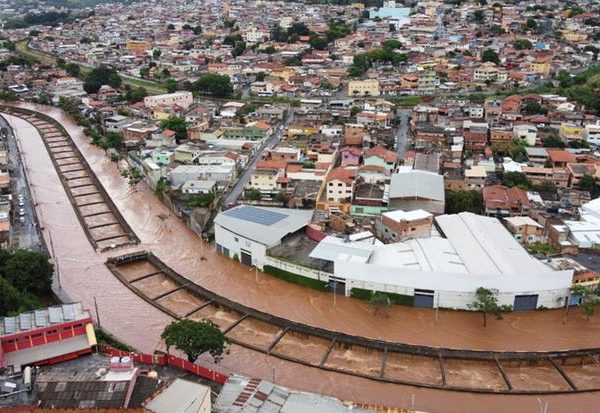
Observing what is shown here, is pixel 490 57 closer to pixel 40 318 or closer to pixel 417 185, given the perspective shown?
pixel 417 185

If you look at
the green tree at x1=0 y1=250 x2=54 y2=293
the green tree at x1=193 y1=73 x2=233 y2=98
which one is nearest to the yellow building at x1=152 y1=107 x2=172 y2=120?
the green tree at x1=193 y1=73 x2=233 y2=98

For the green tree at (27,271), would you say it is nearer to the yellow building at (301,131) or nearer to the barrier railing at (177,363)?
the barrier railing at (177,363)

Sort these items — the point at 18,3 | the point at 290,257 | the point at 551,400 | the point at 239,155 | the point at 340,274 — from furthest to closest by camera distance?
the point at 18,3, the point at 239,155, the point at 290,257, the point at 340,274, the point at 551,400

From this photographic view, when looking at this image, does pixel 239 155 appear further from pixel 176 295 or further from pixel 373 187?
pixel 176 295

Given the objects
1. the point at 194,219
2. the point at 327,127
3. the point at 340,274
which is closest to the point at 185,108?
the point at 327,127

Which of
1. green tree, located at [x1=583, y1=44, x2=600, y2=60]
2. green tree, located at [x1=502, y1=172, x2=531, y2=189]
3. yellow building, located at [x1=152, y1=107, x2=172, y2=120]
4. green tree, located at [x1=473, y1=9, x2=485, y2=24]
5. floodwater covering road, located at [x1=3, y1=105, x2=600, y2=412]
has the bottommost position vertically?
floodwater covering road, located at [x1=3, y1=105, x2=600, y2=412]

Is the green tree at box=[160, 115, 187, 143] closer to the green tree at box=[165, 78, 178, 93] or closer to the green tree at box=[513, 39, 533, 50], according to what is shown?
the green tree at box=[165, 78, 178, 93]

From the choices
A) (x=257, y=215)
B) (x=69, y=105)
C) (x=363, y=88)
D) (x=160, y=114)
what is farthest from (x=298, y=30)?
(x=257, y=215)
